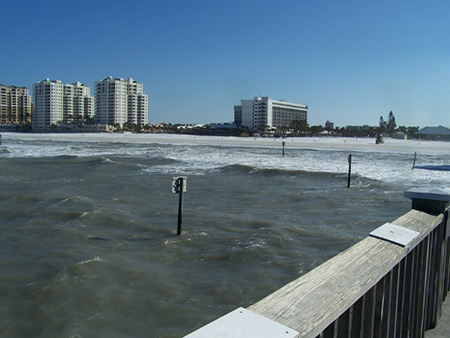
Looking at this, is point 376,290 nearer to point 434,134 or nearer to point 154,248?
point 154,248

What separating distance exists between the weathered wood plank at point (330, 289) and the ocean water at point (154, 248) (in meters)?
3.91

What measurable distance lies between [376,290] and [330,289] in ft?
1.78

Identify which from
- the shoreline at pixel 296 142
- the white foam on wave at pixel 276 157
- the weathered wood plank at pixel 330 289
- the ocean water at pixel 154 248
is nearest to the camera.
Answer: the weathered wood plank at pixel 330 289

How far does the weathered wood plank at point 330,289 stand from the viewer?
1.81 m

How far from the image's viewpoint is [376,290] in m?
2.48

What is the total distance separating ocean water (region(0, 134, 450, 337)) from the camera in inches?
251

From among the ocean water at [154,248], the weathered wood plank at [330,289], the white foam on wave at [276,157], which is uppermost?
the weathered wood plank at [330,289]

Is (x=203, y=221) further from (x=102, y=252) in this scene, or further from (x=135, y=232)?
(x=102, y=252)

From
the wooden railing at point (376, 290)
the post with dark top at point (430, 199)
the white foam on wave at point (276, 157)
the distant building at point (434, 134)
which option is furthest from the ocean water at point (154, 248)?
the distant building at point (434, 134)

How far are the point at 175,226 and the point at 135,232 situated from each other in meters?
1.20

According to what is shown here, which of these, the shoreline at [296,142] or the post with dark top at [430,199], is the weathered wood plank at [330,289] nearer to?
the post with dark top at [430,199]

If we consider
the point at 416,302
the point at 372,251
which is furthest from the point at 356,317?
the point at 416,302

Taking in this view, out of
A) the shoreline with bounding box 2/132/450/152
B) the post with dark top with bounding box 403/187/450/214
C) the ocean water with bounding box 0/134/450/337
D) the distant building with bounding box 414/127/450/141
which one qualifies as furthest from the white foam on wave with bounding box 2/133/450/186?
the distant building with bounding box 414/127/450/141

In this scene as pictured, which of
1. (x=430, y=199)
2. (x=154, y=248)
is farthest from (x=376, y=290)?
(x=154, y=248)
